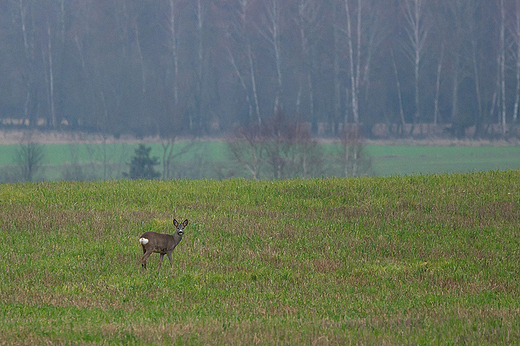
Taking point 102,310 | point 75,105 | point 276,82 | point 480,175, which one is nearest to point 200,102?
point 276,82

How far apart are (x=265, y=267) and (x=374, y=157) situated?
267 feet

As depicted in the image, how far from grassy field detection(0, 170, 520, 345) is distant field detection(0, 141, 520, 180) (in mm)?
61253

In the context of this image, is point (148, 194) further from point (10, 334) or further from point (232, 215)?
point (10, 334)

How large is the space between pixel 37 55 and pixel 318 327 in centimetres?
10189

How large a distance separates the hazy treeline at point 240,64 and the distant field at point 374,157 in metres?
3.40

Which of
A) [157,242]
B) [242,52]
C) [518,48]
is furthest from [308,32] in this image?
[157,242]

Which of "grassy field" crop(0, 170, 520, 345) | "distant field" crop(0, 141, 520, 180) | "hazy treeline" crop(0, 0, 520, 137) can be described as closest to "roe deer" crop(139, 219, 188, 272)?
"grassy field" crop(0, 170, 520, 345)

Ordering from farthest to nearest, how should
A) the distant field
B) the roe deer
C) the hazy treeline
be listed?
the hazy treeline
the distant field
the roe deer

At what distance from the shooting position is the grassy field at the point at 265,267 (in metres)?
A: 8.98

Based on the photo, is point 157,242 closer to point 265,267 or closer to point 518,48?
point 265,267

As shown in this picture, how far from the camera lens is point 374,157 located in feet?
305

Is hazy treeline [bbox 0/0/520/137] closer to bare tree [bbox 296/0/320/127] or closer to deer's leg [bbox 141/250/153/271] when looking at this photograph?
bare tree [bbox 296/0/320/127]

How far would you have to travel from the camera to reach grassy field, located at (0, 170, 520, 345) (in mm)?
8977

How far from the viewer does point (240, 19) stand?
341ft
